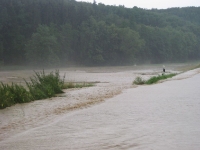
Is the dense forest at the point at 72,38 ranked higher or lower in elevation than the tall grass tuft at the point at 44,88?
higher

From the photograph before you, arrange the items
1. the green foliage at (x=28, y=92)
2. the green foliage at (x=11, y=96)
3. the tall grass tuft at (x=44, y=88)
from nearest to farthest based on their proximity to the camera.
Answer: the green foliage at (x=11, y=96), the green foliage at (x=28, y=92), the tall grass tuft at (x=44, y=88)

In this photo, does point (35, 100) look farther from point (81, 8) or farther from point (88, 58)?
point (81, 8)

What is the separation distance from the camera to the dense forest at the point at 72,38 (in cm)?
7650

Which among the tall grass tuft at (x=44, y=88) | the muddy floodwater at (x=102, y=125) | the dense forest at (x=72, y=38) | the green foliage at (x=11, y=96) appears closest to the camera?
the muddy floodwater at (x=102, y=125)

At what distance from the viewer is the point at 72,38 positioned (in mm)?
86688

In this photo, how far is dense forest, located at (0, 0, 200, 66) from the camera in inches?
3012

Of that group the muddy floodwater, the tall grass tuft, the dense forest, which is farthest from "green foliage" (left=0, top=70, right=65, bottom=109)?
the dense forest

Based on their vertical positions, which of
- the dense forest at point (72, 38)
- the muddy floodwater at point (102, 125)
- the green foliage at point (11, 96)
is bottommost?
the muddy floodwater at point (102, 125)

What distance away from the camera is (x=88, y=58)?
8356 centimetres

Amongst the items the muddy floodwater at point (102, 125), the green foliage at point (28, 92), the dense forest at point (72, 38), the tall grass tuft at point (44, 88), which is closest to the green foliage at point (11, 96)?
the green foliage at point (28, 92)

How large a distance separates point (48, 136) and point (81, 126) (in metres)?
1.27

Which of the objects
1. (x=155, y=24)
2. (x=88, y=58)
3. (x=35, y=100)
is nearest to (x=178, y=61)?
(x=155, y=24)

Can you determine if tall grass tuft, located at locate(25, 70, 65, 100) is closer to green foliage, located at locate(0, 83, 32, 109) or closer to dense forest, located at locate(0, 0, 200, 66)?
green foliage, located at locate(0, 83, 32, 109)

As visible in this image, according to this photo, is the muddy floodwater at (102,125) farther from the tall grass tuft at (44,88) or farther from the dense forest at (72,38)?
the dense forest at (72,38)
